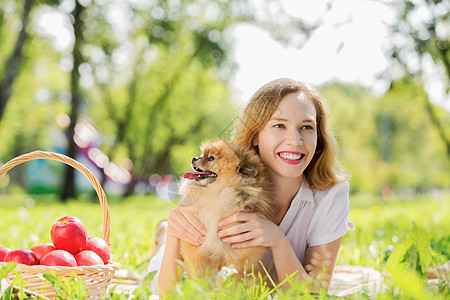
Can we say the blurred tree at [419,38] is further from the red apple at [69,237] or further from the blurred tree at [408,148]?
the blurred tree at [408,148]

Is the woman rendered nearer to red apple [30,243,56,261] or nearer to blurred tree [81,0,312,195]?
red apple [30,243,56,261]

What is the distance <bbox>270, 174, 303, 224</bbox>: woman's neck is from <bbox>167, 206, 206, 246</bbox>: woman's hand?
583 millimetres

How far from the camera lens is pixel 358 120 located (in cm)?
3691

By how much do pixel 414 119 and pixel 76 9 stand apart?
29.2 meters

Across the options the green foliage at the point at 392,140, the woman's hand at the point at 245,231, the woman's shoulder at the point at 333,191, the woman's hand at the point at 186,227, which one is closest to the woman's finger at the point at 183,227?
the woman's hand at the point at 186,227

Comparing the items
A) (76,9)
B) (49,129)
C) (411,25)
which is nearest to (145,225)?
(411,25)

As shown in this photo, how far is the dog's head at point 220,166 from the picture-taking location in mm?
2309

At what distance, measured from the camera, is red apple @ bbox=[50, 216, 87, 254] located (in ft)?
7.97

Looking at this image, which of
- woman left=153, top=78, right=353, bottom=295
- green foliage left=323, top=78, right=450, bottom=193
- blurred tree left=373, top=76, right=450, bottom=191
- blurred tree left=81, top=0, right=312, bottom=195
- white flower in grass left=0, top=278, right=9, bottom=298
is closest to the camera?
white flower in grass left=0, top=278, right=9, bottom=298

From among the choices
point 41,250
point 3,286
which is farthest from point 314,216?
point 3,286

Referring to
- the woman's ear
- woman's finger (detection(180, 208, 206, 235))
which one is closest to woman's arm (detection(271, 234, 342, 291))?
woman's finger (detection(180, 208, 206, 235))

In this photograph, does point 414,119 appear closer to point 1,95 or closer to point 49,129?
point 49,129

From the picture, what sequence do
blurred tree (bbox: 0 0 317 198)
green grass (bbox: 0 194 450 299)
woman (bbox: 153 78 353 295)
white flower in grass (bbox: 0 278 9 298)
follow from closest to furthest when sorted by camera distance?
green grass (bbox: 0 194 450 299) → white flower in grass (bbox: 0 278 9 298) → woman (bbox: 153 78 353 295) → blurred tree (bbox: 0 0 317 198)

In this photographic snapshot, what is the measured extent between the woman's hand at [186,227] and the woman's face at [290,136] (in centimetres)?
58
